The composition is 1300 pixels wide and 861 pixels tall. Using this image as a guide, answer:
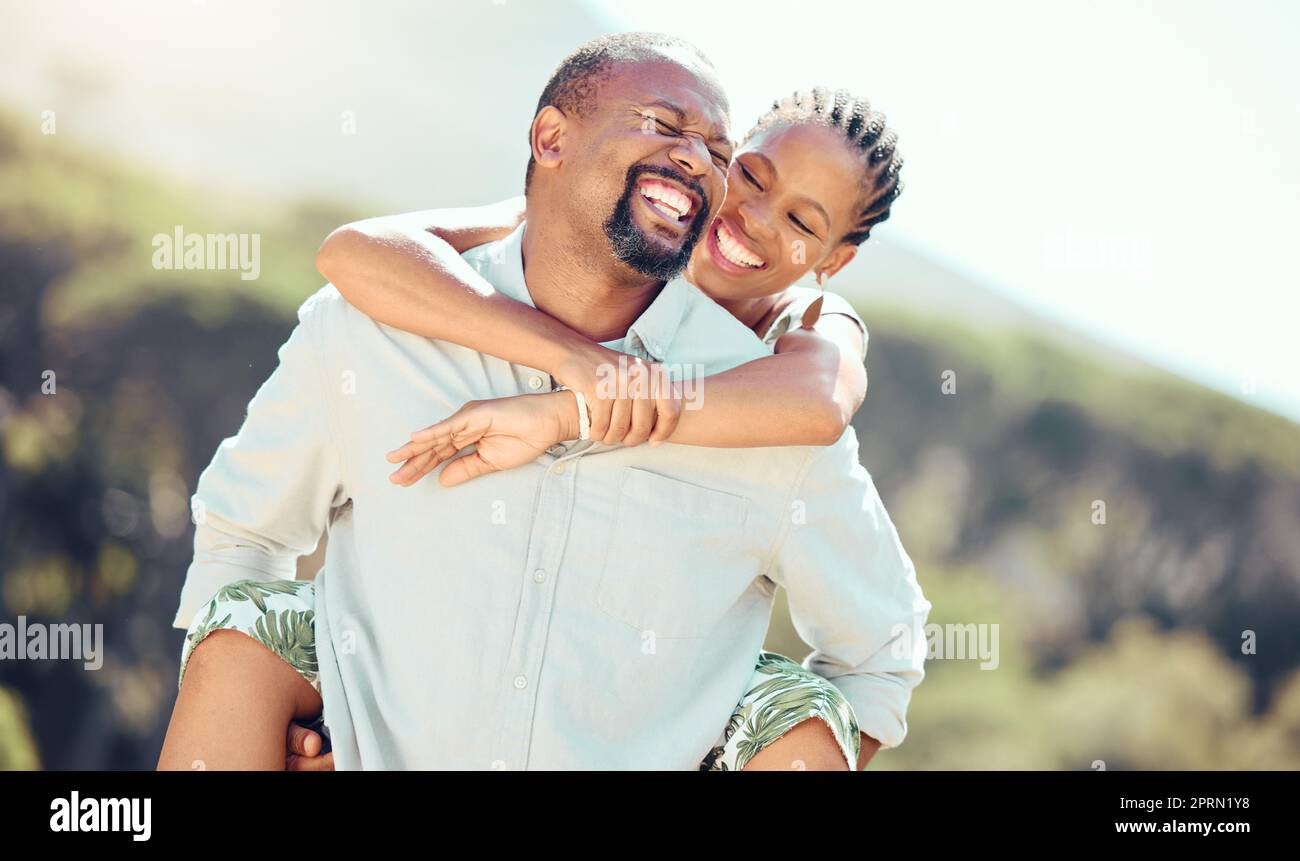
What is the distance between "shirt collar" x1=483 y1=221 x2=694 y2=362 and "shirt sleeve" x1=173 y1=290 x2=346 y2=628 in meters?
0.41

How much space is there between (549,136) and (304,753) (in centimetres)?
137

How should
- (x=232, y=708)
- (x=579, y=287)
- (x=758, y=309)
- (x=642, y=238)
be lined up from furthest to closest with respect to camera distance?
1. (x=758, y=309)
2. (x=579, y=287)
3. (x=642, y=238)
4. (x=232, y=708)

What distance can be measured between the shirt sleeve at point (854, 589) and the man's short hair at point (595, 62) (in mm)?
890

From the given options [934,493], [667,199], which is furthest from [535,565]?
[934,493]

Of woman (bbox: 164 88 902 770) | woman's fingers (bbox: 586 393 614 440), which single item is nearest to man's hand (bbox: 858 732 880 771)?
woman (bbox: 164 88 902 770)

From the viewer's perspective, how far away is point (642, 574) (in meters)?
2.66

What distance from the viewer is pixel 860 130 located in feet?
11.4

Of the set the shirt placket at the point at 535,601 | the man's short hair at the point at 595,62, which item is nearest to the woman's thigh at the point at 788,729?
the shirt placket at the point at 535,601

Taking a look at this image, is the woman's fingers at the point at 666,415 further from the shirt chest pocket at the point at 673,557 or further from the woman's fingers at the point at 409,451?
the woman's fingers at the point at 409,451

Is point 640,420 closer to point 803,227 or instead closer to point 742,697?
point 742,697

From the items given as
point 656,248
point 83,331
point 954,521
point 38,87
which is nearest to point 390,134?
point 38,87
